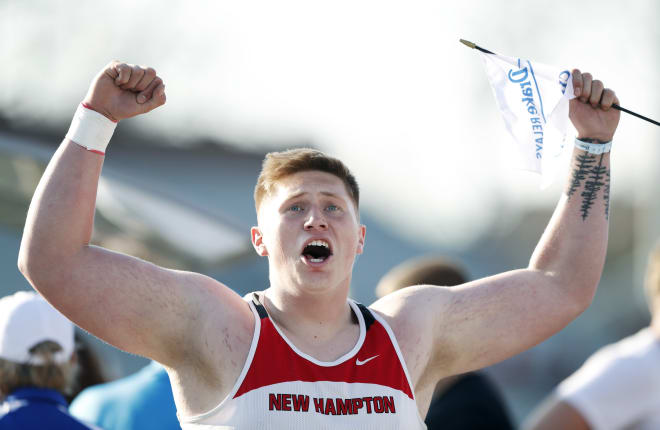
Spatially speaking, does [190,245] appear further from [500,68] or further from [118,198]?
[500,68]

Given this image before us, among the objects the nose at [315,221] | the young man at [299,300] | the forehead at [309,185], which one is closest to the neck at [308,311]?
the young man at [299,300]

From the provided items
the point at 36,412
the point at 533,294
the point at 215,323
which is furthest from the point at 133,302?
the point at 533,294

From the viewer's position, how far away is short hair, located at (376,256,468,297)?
517 centimetres

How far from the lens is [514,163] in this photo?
3650mm

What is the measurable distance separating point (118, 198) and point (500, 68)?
5.15 metres

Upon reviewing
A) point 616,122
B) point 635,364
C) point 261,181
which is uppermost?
point 616,122

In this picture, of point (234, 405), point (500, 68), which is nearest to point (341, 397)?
point (234, 405)

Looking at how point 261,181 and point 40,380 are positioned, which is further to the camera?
point 40,380

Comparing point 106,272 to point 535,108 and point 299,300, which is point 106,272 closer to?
point 299,300

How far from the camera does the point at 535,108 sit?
3.65 m

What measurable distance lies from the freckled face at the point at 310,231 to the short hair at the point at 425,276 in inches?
67.7

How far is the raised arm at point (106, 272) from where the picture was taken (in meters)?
2.93

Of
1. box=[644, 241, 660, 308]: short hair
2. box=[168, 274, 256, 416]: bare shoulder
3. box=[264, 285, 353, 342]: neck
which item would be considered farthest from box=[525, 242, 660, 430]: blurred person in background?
box=[168, 274, 256, 416]: bare shoulder

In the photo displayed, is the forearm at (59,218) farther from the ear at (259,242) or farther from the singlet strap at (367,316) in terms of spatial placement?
the singlet strap at (367,316)
